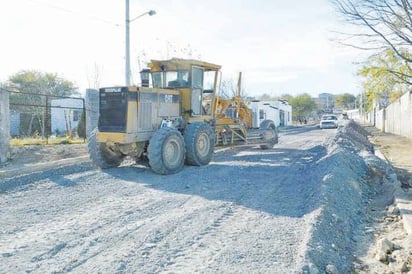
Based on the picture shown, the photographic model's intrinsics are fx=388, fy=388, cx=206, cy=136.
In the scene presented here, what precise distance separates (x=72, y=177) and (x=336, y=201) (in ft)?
18.0

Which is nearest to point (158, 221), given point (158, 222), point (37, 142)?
point (158, 222)

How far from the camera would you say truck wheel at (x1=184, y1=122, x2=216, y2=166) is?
32.6ft

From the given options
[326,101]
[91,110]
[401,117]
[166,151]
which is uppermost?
[326,101]

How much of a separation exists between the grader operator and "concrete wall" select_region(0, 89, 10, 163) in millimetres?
2927

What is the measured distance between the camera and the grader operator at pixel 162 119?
902 centimetres

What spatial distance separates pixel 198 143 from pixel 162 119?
3.81 ft

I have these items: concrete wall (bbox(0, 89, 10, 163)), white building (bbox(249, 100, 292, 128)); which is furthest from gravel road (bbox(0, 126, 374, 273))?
white building (bbox(249, 100, 292, 128))

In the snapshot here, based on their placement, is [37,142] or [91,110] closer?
[91,110]

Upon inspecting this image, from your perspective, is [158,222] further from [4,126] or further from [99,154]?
[4,126]

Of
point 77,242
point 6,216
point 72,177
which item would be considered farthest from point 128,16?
point 77,242

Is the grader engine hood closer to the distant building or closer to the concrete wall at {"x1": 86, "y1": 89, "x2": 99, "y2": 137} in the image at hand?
the concrete wall at {"x1": 86, "y1": 89, "x2": 99, "y2": 137}

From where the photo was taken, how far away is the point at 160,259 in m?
3.98

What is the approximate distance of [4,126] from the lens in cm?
1084

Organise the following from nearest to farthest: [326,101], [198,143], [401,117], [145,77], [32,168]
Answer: [32,168], [198,143], [145,77], [401,117], [326,101]
